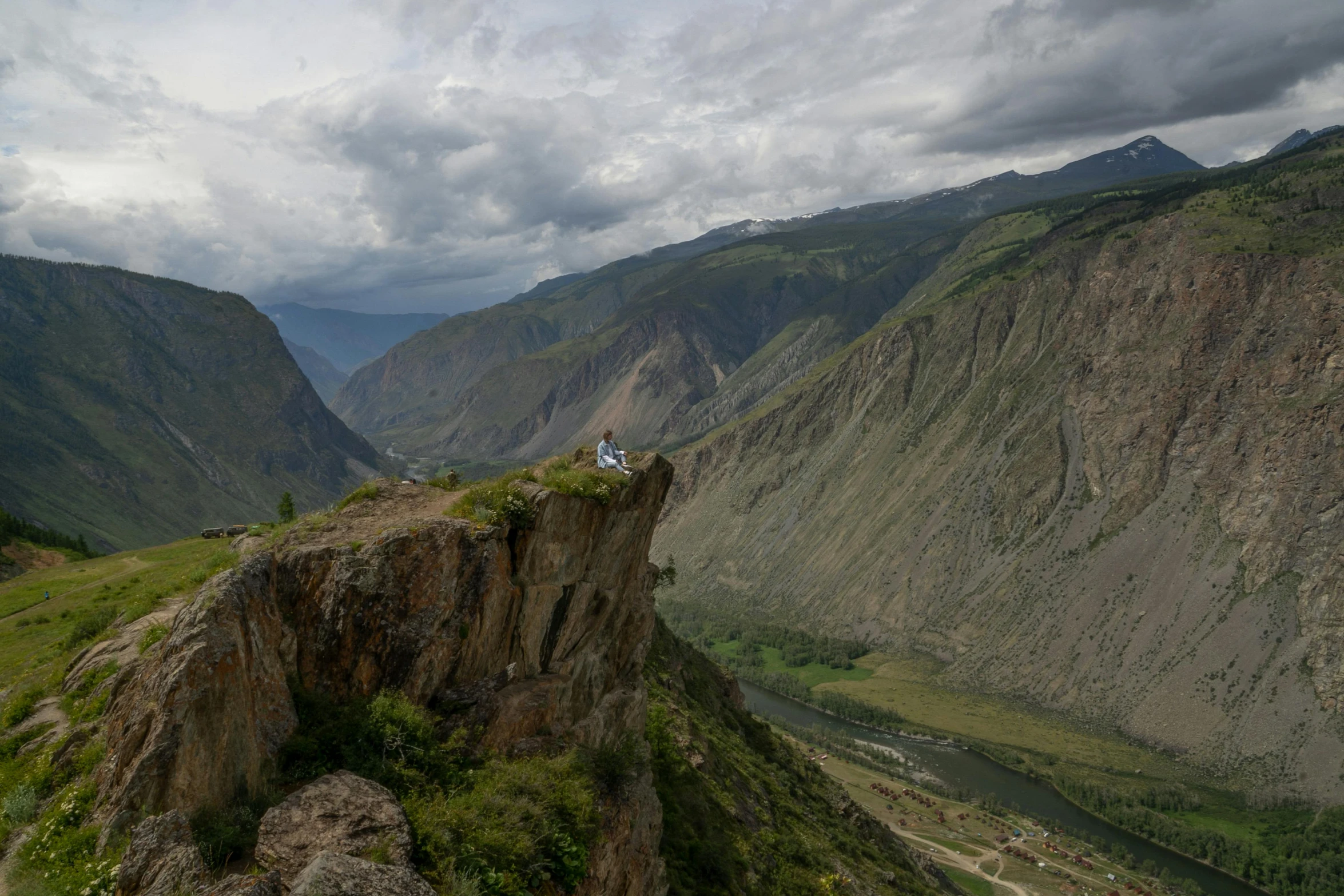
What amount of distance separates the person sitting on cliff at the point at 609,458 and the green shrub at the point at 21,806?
13.8 metres

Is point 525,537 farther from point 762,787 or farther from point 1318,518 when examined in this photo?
point 1318,518

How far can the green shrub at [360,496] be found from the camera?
61.3 feet

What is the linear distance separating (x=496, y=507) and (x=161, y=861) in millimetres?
9625

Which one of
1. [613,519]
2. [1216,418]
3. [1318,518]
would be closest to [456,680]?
[613,519]

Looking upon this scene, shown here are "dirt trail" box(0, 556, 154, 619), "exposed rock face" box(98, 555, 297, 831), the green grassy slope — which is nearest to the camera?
"exposed rock face" box(98, 555, 297, 831)

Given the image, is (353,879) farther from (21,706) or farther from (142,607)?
(142,607)

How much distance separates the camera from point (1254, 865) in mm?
92562

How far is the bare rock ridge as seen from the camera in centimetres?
1189

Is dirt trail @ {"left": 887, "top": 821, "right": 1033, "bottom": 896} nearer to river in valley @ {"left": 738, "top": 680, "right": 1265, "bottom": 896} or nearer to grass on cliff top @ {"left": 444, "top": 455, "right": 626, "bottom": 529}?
river in valley @ {"left": 738, "top": 680, "right": 1265, "bottom": 896}

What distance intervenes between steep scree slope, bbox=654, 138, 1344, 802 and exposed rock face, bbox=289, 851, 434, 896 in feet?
434

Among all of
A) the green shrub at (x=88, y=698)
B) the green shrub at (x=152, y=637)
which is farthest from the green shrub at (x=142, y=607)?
the green shrub at (x=152, y=637)

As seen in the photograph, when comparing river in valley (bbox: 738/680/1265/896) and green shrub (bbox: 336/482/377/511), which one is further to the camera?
river in valley (bbox: 738/680/1265/896)

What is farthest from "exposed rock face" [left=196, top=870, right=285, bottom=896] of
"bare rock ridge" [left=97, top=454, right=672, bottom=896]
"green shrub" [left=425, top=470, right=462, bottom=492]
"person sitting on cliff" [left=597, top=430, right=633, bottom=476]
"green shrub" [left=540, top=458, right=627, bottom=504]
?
"person sitting on cliff" [left=597, top=430, right=633, bottom=476]

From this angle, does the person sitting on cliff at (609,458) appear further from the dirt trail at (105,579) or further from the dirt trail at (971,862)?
the dirt trail at (971,862)
